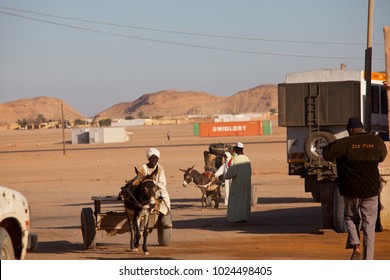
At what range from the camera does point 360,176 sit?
1244 centimetres

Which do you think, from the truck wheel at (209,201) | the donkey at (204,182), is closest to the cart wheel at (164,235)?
the donkey at (204,182)

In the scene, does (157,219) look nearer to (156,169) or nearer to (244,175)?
(156,169)

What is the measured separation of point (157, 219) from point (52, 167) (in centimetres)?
3476

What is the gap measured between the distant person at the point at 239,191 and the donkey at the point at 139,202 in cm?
496

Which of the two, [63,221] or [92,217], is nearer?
[92,217]

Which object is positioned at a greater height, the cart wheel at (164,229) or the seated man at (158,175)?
the seated man at (158,175)

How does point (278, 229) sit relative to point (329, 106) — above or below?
below

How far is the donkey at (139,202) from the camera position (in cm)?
1520

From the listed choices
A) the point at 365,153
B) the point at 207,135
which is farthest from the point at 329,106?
the point at 207,135

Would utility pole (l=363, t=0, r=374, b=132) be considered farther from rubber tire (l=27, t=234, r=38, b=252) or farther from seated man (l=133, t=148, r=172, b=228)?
rubber tire (l=27, t=234, r=38, b=252)

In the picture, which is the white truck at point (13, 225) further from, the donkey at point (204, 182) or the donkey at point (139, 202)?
the donkey at point (204, 182)
